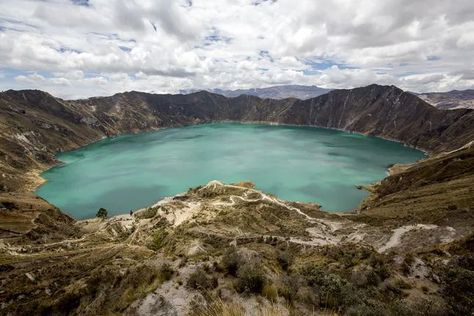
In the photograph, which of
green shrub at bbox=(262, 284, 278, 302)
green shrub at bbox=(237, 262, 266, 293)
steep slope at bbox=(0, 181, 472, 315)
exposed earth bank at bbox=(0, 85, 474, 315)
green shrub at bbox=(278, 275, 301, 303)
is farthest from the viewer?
exposed earth bank at bbox=(0, 85, 474, 315)

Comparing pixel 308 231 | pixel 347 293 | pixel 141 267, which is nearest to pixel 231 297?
pixel 347 293

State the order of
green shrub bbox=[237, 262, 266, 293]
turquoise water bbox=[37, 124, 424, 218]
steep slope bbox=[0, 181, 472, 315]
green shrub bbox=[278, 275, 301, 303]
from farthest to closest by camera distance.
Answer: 1. turquoise water bbox=[37, 124, 424, 218]
2. green shrub bbox=[237, 262, 266, 293]
3. steep slope bbox=[0, 181, 472, 315]
4. green shrub bbox=[278, 275, 301, 303]

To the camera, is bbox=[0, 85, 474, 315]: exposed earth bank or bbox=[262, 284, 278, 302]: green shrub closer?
bbox=[262, 284, 278, 302]: green shrub

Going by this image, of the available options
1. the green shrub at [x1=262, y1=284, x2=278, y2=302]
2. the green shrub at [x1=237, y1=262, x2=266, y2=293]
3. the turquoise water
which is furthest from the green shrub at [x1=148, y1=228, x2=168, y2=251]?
the green shrub at [x1=262, y1=284, x2=278, y2=302]

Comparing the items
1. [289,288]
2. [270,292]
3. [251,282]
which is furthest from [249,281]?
[289,288]

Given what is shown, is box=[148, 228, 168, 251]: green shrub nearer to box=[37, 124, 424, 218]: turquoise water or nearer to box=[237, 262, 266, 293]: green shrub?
box=[37, 124, 424, 218]: turquoise water

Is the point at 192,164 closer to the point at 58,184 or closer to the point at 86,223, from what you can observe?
the point at 58,184

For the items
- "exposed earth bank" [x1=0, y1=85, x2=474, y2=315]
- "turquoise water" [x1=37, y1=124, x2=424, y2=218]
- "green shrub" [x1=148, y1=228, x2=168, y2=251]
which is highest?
"exposed earth bank" [x1=0, y1=85, x2=474, y2=315]

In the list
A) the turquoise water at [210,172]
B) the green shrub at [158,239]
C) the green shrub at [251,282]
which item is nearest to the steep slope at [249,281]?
the green shrub at [251,282]
